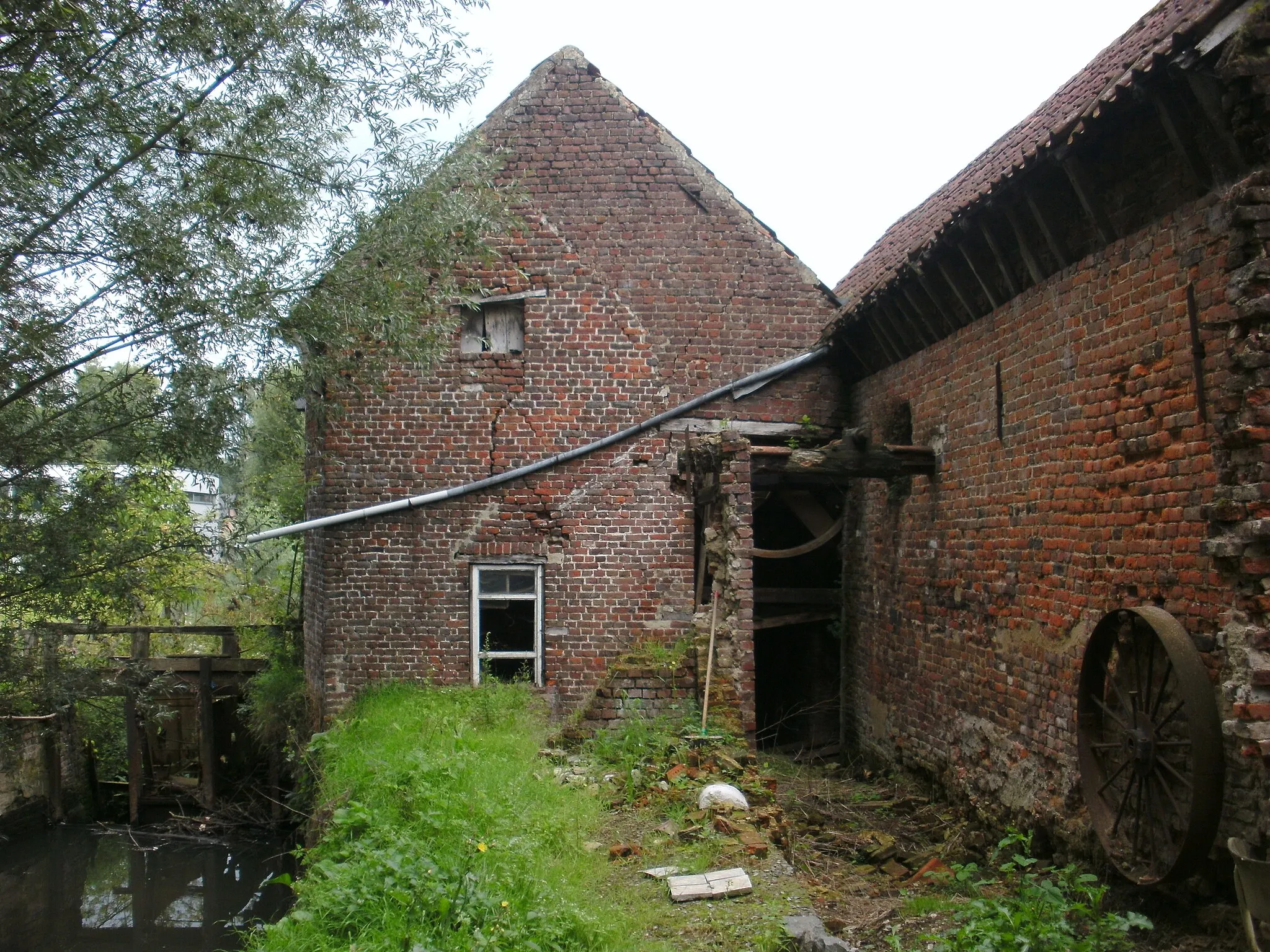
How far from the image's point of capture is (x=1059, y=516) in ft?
24.5

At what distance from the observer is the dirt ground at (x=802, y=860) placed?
5.48m

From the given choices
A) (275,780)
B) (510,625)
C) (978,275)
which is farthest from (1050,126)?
(275,780)

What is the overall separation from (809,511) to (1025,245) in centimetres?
542

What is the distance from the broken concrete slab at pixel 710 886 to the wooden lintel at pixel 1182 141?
16.3 ft

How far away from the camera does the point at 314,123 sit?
29.6 feet

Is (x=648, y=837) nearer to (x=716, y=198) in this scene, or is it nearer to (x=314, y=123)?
(x=314, y=123)

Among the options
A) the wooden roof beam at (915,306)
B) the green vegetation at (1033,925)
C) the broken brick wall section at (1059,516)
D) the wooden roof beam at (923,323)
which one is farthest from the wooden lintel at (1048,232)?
the green vegetation at (1033,925)

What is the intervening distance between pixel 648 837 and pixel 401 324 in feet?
18.2

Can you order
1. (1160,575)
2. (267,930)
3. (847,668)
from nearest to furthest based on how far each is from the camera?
(267,930) < (1160,575) < (847,668)

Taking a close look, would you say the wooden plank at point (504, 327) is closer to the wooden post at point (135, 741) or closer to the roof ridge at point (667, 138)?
the roof ridge at point (667, 138)

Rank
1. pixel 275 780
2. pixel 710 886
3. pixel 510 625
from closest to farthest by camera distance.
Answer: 1. pixel 710 886
2. pixel 510 625
3. pixel 275 780

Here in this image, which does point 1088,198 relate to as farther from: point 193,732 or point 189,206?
point 193,732

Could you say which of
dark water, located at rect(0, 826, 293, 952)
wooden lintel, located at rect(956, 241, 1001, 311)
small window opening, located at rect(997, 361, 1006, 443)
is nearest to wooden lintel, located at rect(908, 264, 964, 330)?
wooden lintel, located at rect(956, 241, 1001, 311)

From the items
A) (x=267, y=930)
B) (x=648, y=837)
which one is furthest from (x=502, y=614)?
(x=267, y=930)
